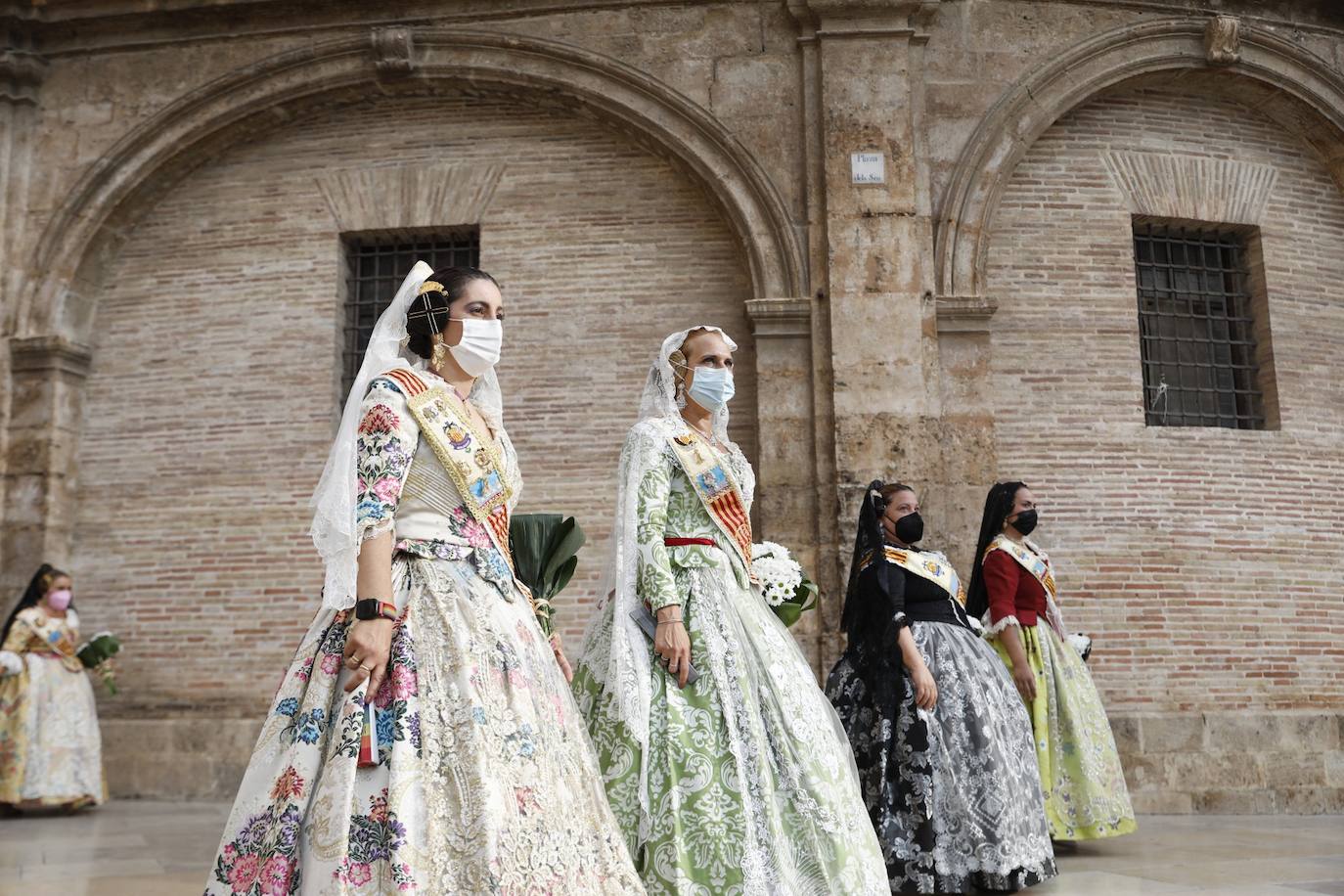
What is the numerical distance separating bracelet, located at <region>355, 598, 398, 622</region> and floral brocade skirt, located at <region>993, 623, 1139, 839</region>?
151 inches

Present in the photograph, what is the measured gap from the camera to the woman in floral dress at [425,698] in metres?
2.51

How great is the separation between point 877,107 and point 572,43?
2335mm

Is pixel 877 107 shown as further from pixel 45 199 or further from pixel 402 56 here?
pixel 45 199

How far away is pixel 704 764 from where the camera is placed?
352 cm

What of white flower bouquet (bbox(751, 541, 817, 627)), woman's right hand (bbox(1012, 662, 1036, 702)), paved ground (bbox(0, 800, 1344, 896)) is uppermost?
white flower bouquet (bbox(751, 541, 817, 627))

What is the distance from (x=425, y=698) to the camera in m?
2.65

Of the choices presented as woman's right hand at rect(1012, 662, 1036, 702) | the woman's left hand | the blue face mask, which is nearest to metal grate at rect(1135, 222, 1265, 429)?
woman's right hand at rect(1012, 662, 1036, 702)

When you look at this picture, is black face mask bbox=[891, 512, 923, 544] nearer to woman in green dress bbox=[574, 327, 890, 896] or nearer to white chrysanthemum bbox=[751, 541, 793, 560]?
white chrysanthemum bbox=[751, 541, 793, 560]

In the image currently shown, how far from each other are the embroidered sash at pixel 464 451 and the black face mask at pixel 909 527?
241 cm

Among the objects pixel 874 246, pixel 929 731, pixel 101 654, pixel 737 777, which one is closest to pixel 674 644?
pixel 737 777

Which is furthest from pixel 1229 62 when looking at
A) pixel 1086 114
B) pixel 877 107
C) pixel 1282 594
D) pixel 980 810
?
pixel 980 810

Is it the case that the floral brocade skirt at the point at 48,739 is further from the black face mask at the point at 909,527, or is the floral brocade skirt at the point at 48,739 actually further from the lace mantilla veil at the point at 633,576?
the black face mask at the point at 909,527

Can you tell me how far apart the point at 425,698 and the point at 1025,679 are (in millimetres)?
3822

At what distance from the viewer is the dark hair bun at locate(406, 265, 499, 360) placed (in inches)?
123
